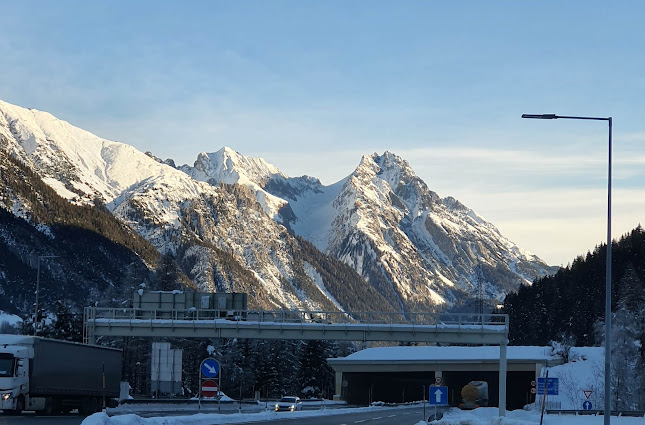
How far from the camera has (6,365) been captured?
48.6 metres

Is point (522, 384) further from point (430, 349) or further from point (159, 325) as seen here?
point (159, 325)

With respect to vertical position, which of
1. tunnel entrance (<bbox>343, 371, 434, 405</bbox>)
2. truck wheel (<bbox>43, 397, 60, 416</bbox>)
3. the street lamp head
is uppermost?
the street lamp head

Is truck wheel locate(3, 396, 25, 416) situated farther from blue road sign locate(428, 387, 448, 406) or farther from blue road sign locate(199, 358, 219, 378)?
blue road sign locate(428, 387, 448, 406)

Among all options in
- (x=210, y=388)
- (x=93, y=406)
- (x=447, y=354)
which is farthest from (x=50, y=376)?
(x=447, y=354)

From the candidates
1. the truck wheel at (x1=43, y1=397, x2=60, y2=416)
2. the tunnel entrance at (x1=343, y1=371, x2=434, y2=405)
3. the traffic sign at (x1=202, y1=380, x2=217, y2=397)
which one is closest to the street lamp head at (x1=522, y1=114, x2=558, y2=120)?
Result: the traffic sign at (x1=202, y1=380, x2=217, y2=397)

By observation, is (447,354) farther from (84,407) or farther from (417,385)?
(84,407)

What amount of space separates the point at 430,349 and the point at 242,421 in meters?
91.0

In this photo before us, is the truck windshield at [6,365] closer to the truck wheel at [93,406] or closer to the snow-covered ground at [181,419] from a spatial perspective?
the truck wheel at [93,406]

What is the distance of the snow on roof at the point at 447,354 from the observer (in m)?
128

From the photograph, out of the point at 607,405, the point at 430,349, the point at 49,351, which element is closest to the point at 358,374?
the point at 430,349

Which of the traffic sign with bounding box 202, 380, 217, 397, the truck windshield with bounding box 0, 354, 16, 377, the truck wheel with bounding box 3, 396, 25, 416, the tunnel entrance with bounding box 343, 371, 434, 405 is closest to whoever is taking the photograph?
the traffic sign with bounding box 202, 380, 217, 397

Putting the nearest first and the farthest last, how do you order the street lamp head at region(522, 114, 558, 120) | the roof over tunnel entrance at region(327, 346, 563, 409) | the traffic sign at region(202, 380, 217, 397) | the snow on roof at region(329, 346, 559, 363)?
the street lamp head at region(522, 114, 558, 120)
the traffic sign at region(202, 380, 217, 397)
the roof over tunnel entrance at region(327, 346, 563, 409)
the snow on roof at region(329, 346, 559, 363)

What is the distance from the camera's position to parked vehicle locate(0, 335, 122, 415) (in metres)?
49.0

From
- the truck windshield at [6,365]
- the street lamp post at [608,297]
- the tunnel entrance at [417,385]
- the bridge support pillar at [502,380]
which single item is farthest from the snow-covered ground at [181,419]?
the tunnel entrance at [417,385]
